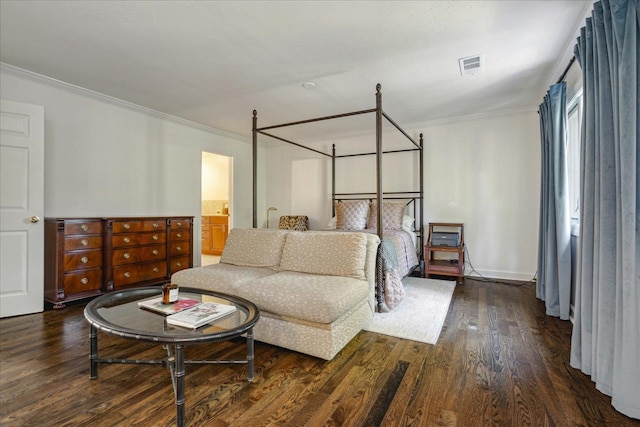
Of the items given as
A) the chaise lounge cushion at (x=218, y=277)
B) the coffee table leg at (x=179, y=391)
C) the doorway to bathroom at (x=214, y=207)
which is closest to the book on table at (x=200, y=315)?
the coffee table leg at (x=179, y=391)

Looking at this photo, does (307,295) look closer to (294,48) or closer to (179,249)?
(294,48)

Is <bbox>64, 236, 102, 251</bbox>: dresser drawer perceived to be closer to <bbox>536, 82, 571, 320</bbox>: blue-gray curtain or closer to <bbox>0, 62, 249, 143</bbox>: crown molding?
<bbox>0, 62, 249, 143</bbox>: crown molding

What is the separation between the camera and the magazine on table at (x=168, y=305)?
68.2 inches

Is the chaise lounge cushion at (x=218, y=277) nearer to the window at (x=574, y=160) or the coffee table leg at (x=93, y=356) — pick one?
the coffee table leg at (x=93, y=356)

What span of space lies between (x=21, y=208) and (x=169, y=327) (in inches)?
103

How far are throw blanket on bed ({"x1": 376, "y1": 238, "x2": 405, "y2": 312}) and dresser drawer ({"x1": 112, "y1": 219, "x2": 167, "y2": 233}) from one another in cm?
284

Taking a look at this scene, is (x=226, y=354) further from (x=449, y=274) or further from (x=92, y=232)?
(x=449, y=274)

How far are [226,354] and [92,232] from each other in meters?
2.31

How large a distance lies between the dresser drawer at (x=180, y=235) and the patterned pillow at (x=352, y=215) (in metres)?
2.21

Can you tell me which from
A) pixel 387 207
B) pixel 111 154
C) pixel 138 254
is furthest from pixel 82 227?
pixel 387 207

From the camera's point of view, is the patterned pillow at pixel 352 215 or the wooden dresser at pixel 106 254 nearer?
the wooden dresser at pixel 106 254

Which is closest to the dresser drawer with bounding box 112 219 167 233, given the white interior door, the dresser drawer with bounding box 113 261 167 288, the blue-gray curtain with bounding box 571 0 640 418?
the dresser drawer with bounding box 113 261 167 288

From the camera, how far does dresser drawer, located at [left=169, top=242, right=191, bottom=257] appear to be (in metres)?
4.12

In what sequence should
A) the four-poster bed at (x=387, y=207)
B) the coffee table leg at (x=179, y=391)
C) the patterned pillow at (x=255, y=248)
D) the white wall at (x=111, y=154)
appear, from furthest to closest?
the white wall at (x=111, y=154)
the four-poster bed at (x=387, y=207)
the patterned pillow at (x=255, y=248)
the coffee table leg at (x=179, y=391)
